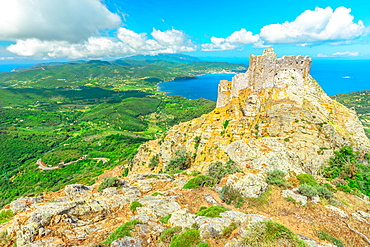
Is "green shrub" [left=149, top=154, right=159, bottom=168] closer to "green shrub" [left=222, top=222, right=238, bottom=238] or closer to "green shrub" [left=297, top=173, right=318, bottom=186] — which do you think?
"green shrub" [left=297, top=173, right=318, bottom=186]

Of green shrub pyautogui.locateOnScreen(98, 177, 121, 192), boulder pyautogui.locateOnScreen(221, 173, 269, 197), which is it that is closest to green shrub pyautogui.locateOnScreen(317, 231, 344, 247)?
boulder pyautogui.locateOnScreen(221, 173, 269, 197)

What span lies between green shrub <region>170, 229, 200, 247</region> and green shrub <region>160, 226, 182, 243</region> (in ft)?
1.69

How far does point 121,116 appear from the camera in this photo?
18662 cm

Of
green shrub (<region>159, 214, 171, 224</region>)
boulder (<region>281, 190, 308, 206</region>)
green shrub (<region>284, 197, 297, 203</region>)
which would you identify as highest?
boulder (<region>281, 190, 308, 206</region>)

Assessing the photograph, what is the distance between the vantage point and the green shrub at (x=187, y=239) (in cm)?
851

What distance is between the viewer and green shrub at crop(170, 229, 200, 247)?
8508 millimetres

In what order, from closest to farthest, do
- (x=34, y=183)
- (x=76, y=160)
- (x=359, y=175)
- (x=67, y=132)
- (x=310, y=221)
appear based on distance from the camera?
(x=310, y=221), (x=359, y=175), (x=34, y=183), (x=76, y=160), (x=67, y=132)

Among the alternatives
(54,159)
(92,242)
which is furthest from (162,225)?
(54,159)

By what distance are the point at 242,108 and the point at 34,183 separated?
95514mm

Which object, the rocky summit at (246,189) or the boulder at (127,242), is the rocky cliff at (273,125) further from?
the boulder at (127,242)

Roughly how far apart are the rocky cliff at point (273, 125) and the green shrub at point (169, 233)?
11.9 metres

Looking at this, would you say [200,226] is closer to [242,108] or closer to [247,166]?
[247,166]

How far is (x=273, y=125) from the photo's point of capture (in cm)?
2398

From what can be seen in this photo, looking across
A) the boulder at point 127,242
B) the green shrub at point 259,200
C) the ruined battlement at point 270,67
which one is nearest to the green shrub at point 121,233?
the boulder at point 127,242
